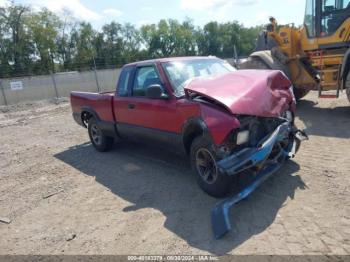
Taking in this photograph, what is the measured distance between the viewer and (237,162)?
3715mm

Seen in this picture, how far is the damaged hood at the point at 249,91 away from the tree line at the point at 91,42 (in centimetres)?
3058

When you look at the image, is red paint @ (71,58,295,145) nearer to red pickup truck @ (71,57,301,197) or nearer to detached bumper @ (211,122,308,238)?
red pickup truck @ (71,57,301,197)

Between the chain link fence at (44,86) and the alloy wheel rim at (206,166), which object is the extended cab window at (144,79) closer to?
the alloy wheel rim at (206,166)

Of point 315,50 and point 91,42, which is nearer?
point 315,50

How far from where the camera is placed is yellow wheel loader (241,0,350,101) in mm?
8117

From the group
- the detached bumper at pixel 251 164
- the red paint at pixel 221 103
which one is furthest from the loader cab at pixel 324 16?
the detached bumper at pixel 251 164

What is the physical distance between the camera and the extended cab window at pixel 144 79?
5328mm

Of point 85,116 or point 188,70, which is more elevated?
point 188,70

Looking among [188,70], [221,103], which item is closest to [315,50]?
[188,70]

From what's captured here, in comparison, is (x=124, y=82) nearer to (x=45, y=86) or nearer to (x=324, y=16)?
(x=324, y=16)

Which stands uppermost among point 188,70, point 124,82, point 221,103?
point 188,70

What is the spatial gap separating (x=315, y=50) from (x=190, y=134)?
6.21 meters

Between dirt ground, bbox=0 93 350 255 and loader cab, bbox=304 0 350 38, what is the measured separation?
3.17 meters

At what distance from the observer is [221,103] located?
12.6 ft
